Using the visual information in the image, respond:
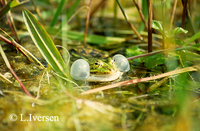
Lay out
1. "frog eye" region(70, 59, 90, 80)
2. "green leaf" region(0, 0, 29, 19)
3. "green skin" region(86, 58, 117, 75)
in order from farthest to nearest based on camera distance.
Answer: "green skin" region(86, 58, 117, 75) < "frog eye" region(70, 59, 90, 80) < "green leaf" region(0, 0, 29, 19)

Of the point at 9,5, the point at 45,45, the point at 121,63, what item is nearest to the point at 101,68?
the point at 121,63

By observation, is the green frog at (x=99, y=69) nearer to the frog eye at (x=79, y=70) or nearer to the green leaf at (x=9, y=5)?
the frog eye at (x=79, y=70)

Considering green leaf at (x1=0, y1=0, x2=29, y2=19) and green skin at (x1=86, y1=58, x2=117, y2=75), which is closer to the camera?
green leaf at (x1=0, y1=0, x2=29, y2=19)

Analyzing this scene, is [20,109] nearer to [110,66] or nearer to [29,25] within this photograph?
[29,25]

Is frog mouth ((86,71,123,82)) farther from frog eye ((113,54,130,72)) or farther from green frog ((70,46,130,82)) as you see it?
frog eye ((113,54,130,72))

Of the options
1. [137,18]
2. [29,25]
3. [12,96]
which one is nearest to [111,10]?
[137,18]

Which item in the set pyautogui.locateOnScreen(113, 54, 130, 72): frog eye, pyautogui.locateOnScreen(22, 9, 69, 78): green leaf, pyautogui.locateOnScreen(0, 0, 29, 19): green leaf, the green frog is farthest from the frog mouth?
pyautogui.locateOnScreen(0, 0, 29, 19): green leaf

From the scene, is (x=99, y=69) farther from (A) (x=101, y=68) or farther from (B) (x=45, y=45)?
(B) (x=45, y=45)
